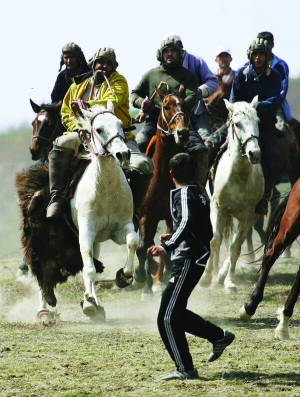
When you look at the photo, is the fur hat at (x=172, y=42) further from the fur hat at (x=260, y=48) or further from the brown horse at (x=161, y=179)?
the fur hat at (x=260, y=48)

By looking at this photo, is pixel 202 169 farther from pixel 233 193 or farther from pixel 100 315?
pixel 100 315

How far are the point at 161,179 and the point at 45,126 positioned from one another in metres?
1.77

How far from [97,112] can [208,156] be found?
12.3ft

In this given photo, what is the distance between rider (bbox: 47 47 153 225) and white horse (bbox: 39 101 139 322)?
0.33 meters

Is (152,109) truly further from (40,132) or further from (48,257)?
(48,257)

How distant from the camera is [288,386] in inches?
293

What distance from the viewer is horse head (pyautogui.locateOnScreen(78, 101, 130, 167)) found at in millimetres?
10266

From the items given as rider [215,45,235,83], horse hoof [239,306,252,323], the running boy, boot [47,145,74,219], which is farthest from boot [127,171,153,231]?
rider [215,45,235,83]

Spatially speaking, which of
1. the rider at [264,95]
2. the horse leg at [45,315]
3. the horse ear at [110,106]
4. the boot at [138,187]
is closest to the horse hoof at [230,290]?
the rider at [264,95]

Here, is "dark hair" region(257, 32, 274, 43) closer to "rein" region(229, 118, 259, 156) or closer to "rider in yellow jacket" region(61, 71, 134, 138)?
"rein" region(229, 118, 259, 156)

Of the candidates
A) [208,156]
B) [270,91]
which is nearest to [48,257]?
[208,156]

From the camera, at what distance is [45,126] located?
46.3 feet

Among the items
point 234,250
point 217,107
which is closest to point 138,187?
point 234,250

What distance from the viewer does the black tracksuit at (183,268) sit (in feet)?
25.2
